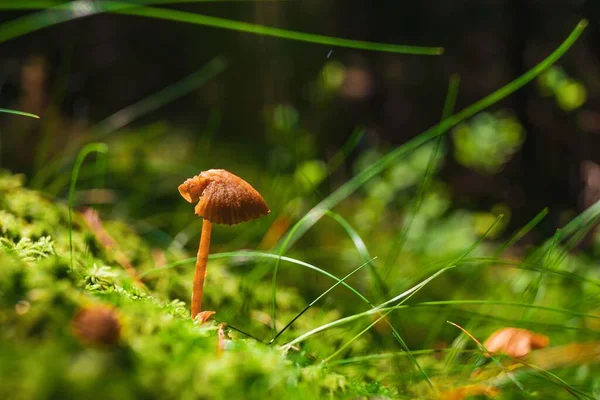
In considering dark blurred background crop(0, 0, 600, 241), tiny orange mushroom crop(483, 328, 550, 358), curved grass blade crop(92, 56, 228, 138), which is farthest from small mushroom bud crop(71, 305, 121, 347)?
curved grass blade crop(92, 56, 228, 138)

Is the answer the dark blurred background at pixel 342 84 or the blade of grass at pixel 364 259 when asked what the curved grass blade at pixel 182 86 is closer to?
the dark blurred background at pixel 342 84

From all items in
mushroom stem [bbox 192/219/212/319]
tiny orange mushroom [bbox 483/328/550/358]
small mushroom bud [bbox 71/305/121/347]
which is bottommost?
tiny orange mushroom [bbox 483/328/550/358]

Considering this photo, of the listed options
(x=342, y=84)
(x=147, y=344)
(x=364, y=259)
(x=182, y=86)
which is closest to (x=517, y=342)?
(x=364, y=259)

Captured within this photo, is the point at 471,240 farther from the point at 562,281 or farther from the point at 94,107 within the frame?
the point at 94,107

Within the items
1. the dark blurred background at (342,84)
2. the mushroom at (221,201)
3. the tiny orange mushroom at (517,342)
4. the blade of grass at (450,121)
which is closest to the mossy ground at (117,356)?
the mushroom at (221,201)

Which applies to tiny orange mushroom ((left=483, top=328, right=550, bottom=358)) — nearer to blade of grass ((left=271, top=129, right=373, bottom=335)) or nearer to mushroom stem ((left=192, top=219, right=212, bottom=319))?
blade of grass ((left=271, top=129, right=373, bottom=335))
